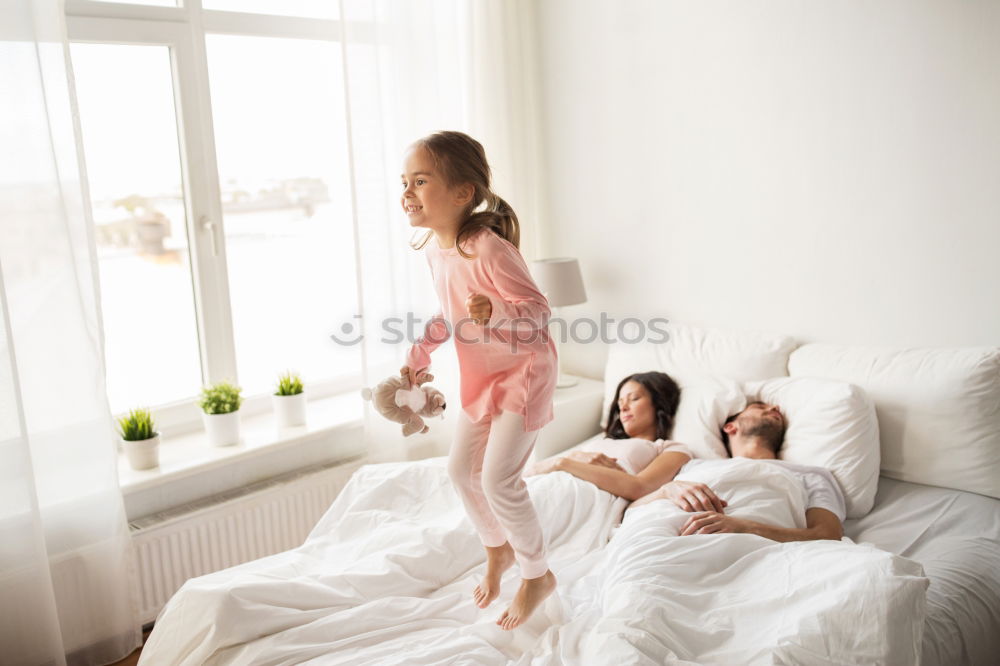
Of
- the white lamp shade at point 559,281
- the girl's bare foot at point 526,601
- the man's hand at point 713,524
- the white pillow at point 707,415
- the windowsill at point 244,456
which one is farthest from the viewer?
the white lamp shade at point 559,281

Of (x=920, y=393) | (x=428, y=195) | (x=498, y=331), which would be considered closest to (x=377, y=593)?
(x=498, y=331)

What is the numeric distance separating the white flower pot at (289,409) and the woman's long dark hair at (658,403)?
111cm

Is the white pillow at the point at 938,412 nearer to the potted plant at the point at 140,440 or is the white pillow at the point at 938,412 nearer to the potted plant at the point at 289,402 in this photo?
the potted plant at the point at 289,402

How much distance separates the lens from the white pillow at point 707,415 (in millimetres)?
2502

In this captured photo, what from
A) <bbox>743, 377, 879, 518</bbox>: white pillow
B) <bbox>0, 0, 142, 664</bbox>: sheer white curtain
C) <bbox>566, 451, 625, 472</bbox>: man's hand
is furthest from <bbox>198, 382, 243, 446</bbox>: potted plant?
<bbox>743, 377, 879, 518</bbox>: white pillow

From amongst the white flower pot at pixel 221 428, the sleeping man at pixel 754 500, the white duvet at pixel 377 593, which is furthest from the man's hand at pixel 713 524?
the white flower pot at pixel 221 428

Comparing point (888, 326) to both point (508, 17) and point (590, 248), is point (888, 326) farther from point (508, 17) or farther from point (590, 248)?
point (508, 17)

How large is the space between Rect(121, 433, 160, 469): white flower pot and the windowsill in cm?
2

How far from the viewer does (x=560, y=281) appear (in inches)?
123

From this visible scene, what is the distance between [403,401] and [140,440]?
1.26 metres

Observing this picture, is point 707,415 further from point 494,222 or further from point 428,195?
point 428,195

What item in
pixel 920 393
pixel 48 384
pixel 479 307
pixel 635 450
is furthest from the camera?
pixel 635 450

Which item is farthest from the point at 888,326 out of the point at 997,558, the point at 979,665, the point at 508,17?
the point at 508,17

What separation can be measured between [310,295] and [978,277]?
7.71ft
